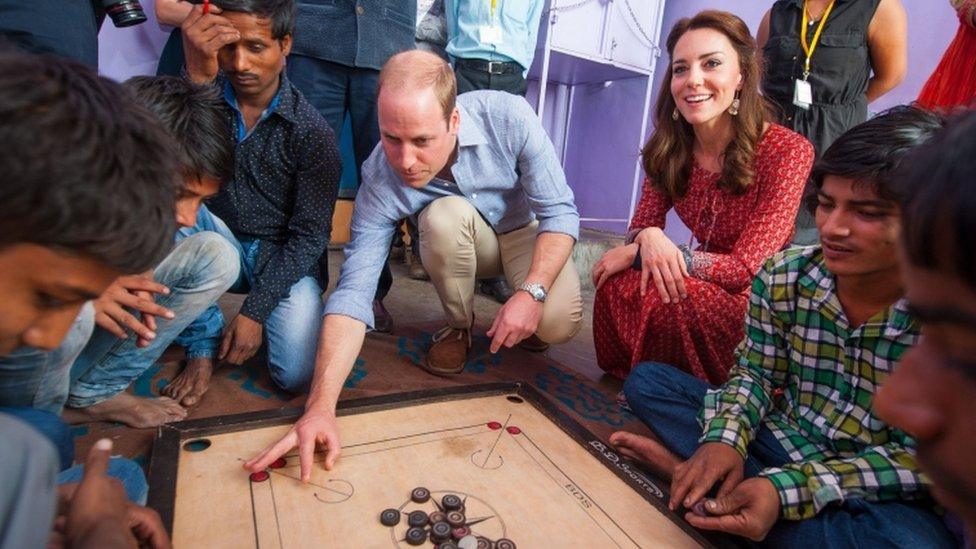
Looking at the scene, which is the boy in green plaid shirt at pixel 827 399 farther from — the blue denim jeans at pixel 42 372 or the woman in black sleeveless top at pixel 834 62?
the blue denim jeans at pixel 42 372

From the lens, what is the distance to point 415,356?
2.05 metres

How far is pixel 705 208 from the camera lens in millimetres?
1855

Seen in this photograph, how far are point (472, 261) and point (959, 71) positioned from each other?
5.74 ft

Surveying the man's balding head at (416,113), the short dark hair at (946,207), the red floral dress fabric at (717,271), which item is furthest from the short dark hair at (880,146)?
the man's balding head at (416,113)

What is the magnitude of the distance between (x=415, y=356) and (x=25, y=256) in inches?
58.3

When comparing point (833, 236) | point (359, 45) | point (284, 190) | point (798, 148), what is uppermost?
point (359, 45)

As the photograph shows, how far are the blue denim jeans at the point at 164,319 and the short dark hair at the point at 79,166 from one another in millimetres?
743

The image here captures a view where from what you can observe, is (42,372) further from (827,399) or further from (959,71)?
(959,71)

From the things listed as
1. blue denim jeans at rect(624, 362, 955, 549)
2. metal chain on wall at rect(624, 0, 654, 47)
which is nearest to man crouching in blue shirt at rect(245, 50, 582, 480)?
blue denim jeans at rect(624, 362, 955, 549)

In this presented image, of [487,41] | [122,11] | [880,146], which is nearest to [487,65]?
[487,41]

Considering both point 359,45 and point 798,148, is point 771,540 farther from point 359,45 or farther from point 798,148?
point 359,45

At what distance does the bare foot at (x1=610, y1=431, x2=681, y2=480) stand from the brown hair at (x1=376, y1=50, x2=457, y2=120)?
0.91m

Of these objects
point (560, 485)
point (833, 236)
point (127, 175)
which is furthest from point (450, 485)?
point (833, 236)

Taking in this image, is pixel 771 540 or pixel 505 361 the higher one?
pixel 771 540
